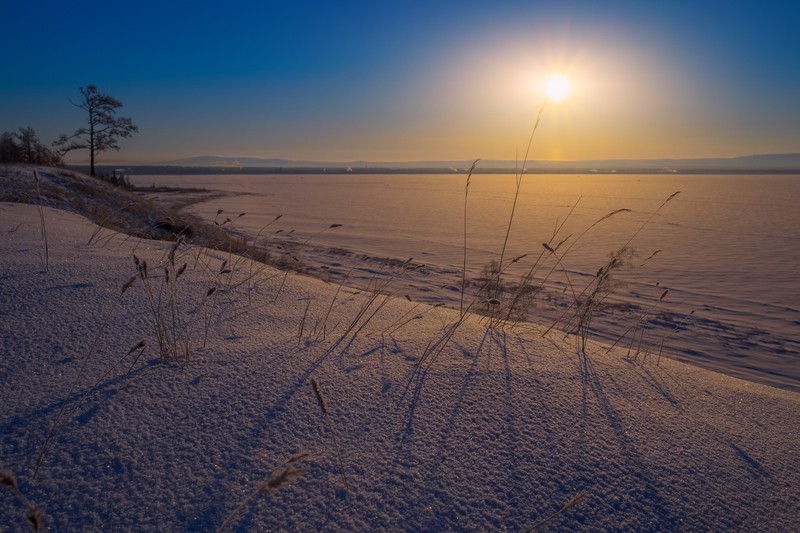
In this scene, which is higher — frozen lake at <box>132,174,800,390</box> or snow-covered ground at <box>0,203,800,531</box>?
snow-covered ground at <box>0,203,800,531</box>

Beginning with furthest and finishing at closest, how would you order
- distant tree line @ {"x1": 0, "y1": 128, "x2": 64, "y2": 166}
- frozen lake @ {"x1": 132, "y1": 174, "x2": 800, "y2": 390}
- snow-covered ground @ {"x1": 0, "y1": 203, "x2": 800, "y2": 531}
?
distant tree line @ {"x1": 0, "y1": 128, "x2": 64, "y2": 166}, frozen lake @ {"x1": 132, "y1": 174, "x2": 800, "y2": 390}, snow-covered ground @ {"x1": 0, "y1": 203, "x2": 800, "y2": 531}

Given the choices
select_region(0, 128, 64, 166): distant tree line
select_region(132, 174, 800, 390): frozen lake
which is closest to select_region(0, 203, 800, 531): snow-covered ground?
select_region(132, 174, 800, 390): frozen lake

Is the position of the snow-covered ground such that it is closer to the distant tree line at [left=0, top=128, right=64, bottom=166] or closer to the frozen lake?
the frozen lake

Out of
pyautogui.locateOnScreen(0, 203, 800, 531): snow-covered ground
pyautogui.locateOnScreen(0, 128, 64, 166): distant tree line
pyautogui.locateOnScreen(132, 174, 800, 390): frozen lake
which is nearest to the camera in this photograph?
pyautogui.locateOnScreen(0, 203, 800, 531): snow-covered ground

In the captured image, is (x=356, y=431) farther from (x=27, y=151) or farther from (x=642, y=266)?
(x=27, y=151)

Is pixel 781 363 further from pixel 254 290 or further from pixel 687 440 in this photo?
pixel 254 290

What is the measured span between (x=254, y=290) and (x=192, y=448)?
5.46 feet

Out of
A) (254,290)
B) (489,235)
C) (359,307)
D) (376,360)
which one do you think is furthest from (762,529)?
(489,235)

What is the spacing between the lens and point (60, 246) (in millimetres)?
3020

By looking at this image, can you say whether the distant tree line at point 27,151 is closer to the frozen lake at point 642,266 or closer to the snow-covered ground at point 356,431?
the frozen lake at point 642,266

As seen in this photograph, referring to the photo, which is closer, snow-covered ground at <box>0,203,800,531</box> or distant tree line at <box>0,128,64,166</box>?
snow-covered ground at <box>0,203,800,531</box>

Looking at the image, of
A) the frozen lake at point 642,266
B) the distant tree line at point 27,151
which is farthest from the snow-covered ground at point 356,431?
the distant tree line at point 27,151

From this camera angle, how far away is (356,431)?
1271mm

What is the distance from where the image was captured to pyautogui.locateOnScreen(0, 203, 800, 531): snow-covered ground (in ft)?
3.28
